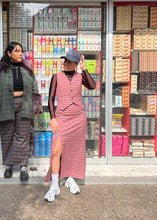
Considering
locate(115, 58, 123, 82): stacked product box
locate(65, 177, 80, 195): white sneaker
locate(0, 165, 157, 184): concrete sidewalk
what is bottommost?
locate(0, 165, 157, 184): concrete sidewalk

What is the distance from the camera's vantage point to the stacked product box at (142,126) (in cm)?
412

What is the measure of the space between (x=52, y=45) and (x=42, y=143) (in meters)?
1.76

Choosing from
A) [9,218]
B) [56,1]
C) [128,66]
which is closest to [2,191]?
[9,218]

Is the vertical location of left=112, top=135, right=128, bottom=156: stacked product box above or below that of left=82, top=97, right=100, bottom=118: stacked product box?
below

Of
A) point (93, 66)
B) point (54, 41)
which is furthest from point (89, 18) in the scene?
point (93, 66)

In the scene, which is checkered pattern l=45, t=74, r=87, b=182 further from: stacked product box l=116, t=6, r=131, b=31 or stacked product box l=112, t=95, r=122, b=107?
stacked product box l=116, t=6, r=131, b=31

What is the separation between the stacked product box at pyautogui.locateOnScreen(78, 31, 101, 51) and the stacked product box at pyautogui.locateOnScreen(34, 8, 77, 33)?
0.63 ft

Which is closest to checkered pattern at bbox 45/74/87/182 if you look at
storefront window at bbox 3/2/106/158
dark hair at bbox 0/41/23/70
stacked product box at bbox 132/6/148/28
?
dark hair at bbox 0/41/23/70

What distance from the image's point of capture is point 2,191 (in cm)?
292

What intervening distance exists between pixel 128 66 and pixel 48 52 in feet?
4.72

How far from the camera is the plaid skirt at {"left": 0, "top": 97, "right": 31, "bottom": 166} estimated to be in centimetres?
330

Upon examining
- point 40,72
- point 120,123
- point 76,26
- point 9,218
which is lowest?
point 9,218

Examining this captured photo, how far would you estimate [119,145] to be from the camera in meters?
4.13

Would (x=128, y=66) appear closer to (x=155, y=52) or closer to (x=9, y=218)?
(x=155, y=52)
